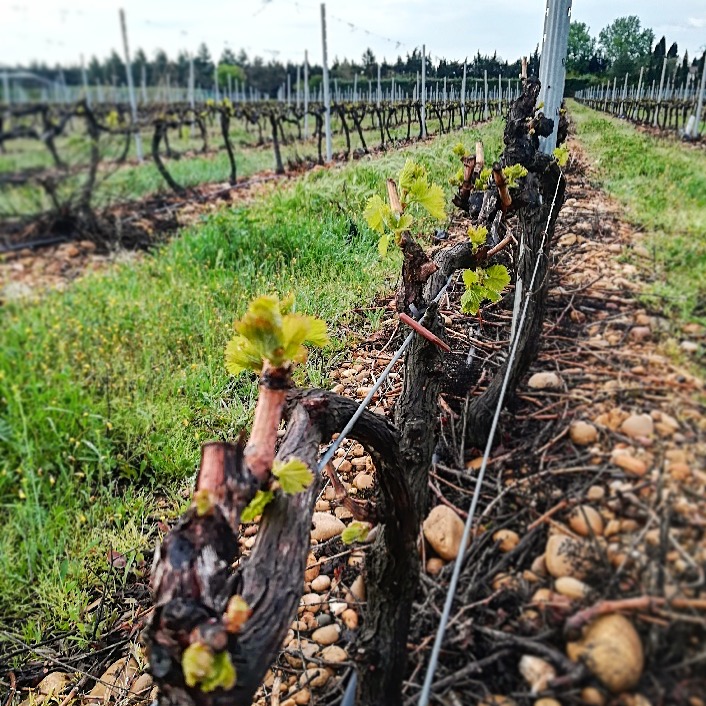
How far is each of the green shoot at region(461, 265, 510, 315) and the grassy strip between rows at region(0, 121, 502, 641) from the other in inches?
29.0

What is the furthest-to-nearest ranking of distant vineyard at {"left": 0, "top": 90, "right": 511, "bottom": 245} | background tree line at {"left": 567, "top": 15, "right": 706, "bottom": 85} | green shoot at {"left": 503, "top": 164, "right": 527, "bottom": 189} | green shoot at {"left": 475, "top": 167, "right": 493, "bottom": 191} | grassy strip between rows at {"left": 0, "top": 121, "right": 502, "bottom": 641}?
grassy strip between rows at {"left": 0, "top": 121, "right": 502, "bottom": 641} < green shoot at {"left": 475, "top": 167, "right": 493, "bottom": 191} < distant vineyard at {"left": 0, "top": 90, "right": 511, "bottom": 245} < green shoot at {"left": 503, "top": 164, "right": 527, "bottom": 189} < background tree line at {"left": 567, "top": 15, "right": 706, "bottom": 85}

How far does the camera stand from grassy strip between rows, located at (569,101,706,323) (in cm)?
78

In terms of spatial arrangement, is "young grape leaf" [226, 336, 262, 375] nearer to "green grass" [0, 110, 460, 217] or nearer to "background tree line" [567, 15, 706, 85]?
"background tree line" [567, 15, 706, 85]

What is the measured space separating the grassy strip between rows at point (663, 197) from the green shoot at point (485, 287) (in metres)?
0.37

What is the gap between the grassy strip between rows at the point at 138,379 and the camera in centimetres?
241

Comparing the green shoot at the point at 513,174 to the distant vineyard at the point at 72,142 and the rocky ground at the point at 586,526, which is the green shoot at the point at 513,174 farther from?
the rocky ground at the point at 586,526

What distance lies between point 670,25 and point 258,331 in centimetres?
87

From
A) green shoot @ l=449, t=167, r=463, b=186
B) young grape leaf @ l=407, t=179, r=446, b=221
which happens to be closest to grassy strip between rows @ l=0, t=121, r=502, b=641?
green shoot @ l=449, t=167, r=463, b=186

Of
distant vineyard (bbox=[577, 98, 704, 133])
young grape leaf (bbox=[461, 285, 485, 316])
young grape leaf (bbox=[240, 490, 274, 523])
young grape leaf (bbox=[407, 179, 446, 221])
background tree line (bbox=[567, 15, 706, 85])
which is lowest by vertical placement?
young grape leaf (bbox=[240, 490, 274, 523])

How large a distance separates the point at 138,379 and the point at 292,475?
269 cm

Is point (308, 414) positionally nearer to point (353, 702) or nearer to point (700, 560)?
point (353, 702)

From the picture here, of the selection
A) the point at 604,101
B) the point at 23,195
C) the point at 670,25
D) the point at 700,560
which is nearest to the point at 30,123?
the point at 23,195

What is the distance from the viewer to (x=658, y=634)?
547 mm

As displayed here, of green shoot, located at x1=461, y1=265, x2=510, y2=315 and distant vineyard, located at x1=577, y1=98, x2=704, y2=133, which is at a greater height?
distant vineyard, located at x1=577, y1=98, x2=704, y2=133
